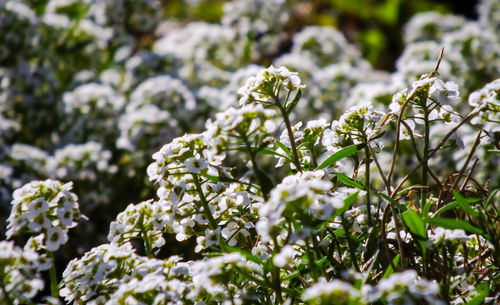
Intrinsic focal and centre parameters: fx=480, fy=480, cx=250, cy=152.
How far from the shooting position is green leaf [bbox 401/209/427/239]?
4.76 feet

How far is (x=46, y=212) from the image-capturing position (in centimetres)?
160

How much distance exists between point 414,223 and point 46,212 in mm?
1190

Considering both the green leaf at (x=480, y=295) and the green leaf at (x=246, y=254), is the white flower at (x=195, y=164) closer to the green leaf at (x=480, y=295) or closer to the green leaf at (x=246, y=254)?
the green leaf at (x=246, y=254)

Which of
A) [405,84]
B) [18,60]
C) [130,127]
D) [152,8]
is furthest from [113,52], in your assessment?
[405,84]

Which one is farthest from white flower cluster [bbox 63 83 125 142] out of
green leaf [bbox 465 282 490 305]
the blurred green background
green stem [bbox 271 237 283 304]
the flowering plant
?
the blurred green background

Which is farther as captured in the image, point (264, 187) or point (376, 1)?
point (376, 1)

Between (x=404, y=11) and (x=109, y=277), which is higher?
(x=404, y=11)

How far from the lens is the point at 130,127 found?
13.9 feet

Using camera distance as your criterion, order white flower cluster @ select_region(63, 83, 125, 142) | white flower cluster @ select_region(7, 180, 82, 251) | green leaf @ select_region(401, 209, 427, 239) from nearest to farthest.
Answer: green leaf @ select_region(401, 209, 427, 239) → white flower cluster @ select_region(7, 180, 82, 251) → white flower cluster @ select_region(63, 83, 125, 142)

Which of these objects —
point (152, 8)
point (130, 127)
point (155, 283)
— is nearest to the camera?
point (155, 283)

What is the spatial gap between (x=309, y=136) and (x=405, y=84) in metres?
3.17

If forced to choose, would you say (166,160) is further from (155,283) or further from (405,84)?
(405,84)

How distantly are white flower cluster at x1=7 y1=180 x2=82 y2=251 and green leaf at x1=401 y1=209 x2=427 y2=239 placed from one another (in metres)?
1.08

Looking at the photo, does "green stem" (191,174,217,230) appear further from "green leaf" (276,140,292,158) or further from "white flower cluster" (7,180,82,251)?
"white flower cluster" (7,180,82,251)
